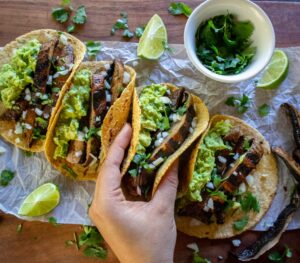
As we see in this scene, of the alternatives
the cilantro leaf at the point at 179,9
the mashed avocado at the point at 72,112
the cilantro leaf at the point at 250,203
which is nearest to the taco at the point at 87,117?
the mashed avocado at the point at 72,112

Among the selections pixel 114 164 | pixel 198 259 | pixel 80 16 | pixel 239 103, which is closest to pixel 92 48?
pixel 80 16

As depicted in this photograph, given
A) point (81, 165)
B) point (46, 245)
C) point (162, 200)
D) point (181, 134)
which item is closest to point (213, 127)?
point (181, 134)

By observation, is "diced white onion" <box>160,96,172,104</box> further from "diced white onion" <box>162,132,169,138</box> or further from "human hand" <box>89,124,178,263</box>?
"human hand" <box>89,124,178,263</box>

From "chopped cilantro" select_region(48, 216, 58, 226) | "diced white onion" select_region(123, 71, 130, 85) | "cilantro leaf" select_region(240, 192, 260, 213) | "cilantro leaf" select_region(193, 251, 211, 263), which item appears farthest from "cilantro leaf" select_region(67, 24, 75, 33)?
"cilantro leaf" select_region(193, 251, 211, 263)

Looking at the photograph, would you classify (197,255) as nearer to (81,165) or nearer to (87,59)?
(81,165)

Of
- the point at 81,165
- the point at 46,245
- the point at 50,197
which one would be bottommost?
the point at 46,245

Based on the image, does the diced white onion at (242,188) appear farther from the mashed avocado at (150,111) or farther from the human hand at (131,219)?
the mashed avocado at (150,111)

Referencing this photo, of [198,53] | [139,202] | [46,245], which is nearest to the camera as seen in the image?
[139,202]
